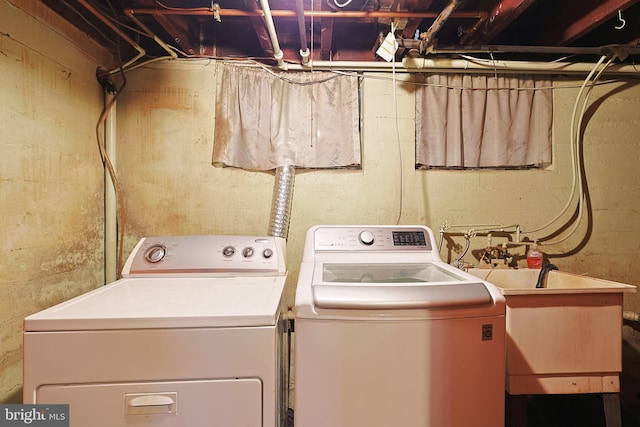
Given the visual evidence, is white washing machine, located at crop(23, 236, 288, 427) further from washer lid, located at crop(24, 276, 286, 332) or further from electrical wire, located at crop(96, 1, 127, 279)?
electrical wire, located at crop(96, 1, 127, 279)

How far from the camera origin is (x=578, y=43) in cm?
208

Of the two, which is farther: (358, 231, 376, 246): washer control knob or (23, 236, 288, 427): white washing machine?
(358, 231, 376, 246): washer control knob

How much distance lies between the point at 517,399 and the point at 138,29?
2939mm

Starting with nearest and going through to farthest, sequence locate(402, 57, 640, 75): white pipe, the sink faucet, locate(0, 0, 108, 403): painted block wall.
→ locate(0, 0, 108, 403): painted block wall, the sink faucet, locate(402, 57, 640, 75): white pipe

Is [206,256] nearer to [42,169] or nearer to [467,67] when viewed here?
[42,169]

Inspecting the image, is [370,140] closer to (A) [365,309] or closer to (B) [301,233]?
(B) [301,233]

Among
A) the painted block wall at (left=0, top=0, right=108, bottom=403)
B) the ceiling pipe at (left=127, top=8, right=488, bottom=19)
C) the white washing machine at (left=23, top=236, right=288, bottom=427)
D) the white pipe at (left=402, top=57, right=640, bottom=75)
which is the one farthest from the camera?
the white pipe at (left=402, top=57, right=640, bottom=75)

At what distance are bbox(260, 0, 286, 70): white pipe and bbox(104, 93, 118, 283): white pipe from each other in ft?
3.59

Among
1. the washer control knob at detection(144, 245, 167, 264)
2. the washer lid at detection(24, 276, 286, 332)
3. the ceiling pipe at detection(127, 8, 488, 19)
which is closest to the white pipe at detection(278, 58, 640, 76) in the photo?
the ceiling pipe at detection(127, 8, 488, 19)

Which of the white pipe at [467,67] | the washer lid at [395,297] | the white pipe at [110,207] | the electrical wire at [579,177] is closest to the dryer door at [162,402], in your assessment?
the washer lid at [395,297]

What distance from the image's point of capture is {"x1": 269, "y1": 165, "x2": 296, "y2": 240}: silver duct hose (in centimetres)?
181

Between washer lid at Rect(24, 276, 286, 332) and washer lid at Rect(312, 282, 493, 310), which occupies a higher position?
washer lid at Rect(312, 282, 493, 310)

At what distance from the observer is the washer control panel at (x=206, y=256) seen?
143 cm

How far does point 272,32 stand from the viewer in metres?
1.55
